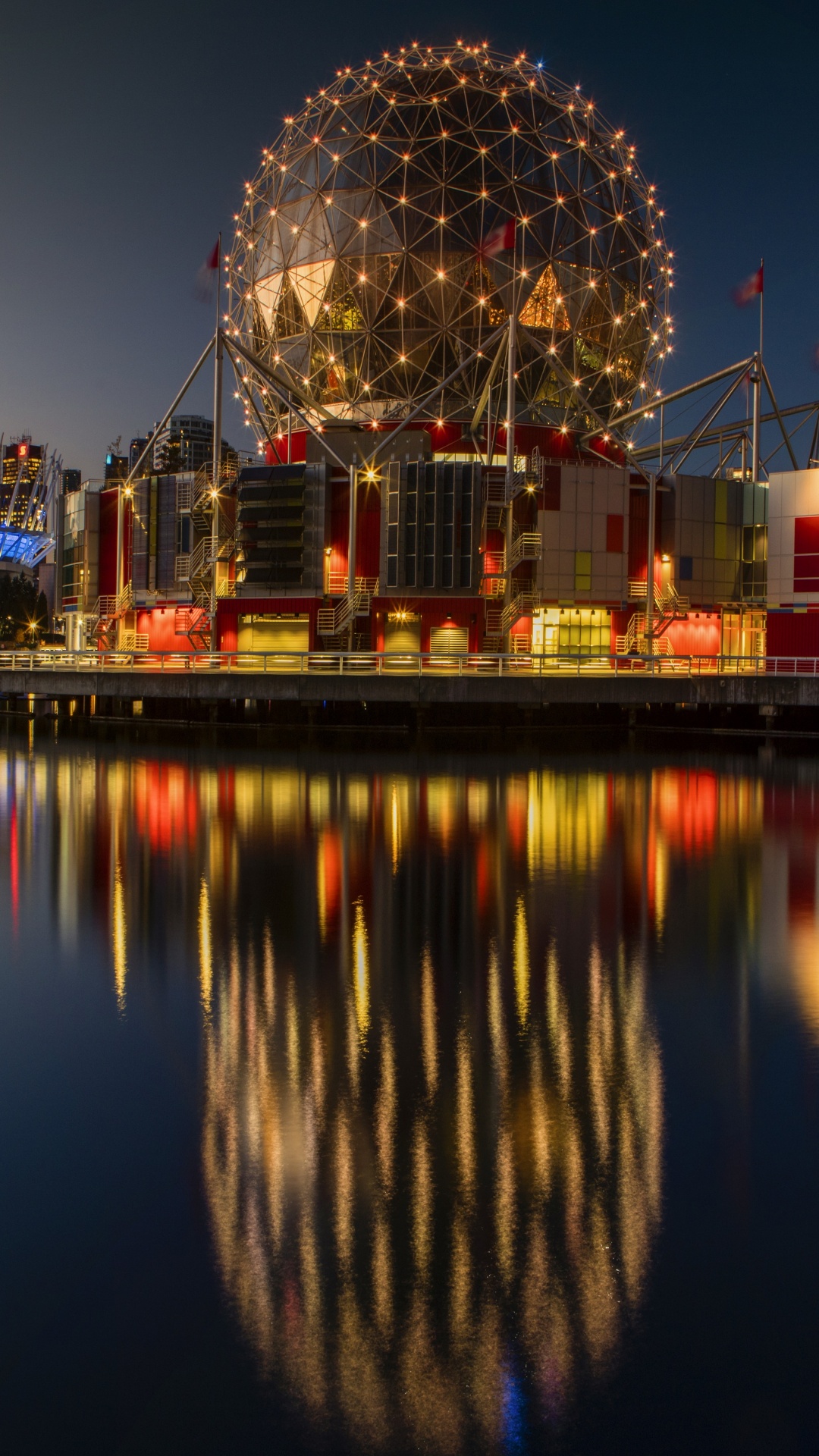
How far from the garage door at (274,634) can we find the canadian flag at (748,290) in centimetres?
2454

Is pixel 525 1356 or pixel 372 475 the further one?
pixel 372 475

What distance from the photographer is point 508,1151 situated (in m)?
6.56

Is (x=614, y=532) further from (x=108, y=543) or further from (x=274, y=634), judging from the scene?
(x=108, y=543)

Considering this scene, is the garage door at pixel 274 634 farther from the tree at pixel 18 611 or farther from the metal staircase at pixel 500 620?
the tree at pixel 18 611

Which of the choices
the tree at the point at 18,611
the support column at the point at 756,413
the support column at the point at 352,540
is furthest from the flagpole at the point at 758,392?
the tree at the point at 18,611

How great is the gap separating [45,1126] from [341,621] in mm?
40609

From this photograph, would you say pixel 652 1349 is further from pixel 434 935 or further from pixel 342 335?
pixel 342 335

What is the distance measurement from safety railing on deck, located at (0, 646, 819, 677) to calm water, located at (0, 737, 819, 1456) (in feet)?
80.6

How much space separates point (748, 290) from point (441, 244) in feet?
47.3

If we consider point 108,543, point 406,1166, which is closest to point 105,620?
point 108,543

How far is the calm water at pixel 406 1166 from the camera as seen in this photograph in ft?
15.1

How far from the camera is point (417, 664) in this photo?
39.4 meters

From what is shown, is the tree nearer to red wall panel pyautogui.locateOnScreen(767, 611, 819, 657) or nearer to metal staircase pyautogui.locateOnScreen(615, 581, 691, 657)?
metal staircase pyautogui.locateOnScreen(615, 581, 691, 657)

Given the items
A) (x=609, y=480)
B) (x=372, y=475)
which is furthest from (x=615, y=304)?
(x=372, y=475)
